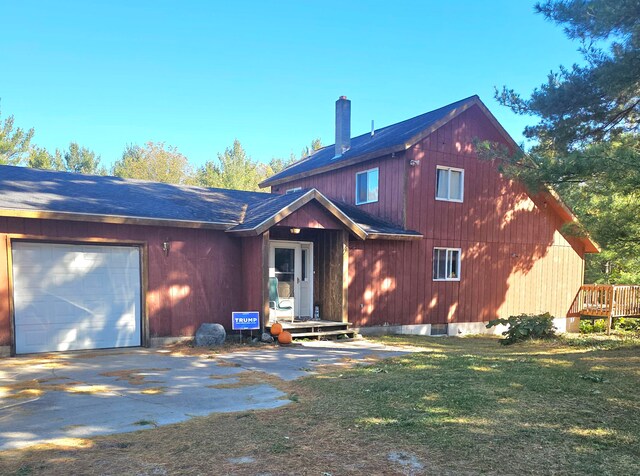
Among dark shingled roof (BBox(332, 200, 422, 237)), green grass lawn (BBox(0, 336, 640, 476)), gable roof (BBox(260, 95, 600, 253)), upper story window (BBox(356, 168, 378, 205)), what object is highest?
gable roof (BBox(260, 95, 600, 253))

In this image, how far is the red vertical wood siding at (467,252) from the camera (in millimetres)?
13273

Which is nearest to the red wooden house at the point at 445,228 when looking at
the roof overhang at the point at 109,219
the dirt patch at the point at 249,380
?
the roof overhang at the point at 109,219

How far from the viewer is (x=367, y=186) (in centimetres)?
1505

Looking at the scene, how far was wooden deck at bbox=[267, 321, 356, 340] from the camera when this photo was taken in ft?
36.9

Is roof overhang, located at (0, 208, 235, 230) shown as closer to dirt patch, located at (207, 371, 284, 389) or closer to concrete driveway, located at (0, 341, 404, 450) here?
concrete driveway, located at (0, 341, 404, 450)

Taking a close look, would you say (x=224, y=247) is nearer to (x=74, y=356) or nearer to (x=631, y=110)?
(x=74, y=356)

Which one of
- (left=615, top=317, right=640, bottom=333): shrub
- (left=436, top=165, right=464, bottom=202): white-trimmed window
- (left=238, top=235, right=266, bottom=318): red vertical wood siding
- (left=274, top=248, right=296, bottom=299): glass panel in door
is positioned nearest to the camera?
(left=238, top=235, right=266, bottom=318): red vertical wood siding

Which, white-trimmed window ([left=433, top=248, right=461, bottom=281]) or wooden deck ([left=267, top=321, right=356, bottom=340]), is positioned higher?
white-trimmed window ([left=433, top=248, right=461, bottom=281])

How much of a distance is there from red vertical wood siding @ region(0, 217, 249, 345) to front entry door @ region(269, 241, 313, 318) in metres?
1.34

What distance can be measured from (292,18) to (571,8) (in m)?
14.0

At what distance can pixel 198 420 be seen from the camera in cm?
507

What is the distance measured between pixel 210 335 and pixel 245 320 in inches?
32.6

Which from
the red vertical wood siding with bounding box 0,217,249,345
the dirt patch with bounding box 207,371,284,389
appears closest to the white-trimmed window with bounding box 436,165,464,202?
the red vertical wood siding with bounding box 0,217,249,345

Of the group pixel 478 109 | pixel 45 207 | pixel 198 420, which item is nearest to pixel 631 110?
pixel 478 109
